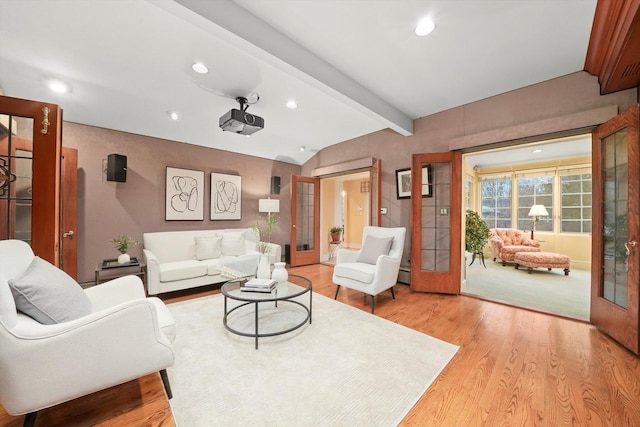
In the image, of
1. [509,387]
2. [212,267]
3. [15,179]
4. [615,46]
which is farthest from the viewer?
[212,267]

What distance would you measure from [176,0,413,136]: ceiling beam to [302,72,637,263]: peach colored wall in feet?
2.72

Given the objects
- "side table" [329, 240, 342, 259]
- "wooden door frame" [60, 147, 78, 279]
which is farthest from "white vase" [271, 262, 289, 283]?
"side table" [329, 240, 342, 259]

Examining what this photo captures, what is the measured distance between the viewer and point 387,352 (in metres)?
2.09

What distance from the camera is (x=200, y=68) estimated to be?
257cm

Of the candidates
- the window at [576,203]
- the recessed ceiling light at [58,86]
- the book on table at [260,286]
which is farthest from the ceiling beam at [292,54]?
the window at [576,203]

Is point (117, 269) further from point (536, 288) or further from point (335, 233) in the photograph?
point (536, 288)

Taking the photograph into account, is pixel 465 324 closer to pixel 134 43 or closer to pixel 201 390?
pixel 201 390

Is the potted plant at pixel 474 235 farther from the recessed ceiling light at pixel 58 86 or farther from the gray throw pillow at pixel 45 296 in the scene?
the recessed ceiling light at pixel 58 86

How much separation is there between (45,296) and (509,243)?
7.43m

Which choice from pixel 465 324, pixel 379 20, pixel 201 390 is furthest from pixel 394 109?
pixel 201 390

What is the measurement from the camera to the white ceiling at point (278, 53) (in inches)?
74.5

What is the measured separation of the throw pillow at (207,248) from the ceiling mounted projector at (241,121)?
183 centimetres

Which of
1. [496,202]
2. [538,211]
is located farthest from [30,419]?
[496,202]

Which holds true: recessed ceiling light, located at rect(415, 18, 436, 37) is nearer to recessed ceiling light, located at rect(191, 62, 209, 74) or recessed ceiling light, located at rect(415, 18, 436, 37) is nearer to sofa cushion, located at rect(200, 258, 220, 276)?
recessed ceiling light, located at rect(191, 62, 209, 74)
